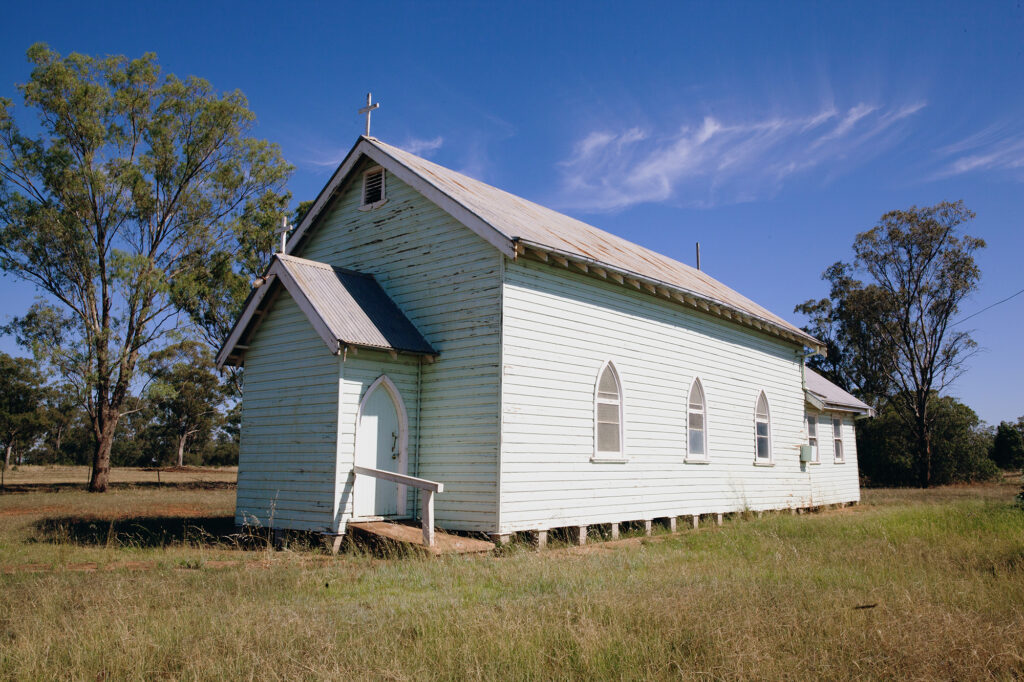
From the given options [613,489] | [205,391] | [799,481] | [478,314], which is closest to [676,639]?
[478,314]

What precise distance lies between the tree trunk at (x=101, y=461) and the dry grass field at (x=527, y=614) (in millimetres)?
20181

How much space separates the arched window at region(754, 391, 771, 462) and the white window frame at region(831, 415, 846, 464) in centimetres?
732

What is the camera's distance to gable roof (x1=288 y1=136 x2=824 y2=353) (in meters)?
12.9

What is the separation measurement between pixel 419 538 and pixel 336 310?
13.9 ft

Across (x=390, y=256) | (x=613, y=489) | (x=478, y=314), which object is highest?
(x=390, y=256)

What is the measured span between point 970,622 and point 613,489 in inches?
344

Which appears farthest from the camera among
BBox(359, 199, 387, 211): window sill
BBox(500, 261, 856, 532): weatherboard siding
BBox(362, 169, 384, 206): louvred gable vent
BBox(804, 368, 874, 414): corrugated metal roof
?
BBox(804, 368, 874, 414): corrugated metal roof

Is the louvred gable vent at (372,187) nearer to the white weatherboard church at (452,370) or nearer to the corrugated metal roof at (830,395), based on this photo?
the white weatherboard church at (452,370)

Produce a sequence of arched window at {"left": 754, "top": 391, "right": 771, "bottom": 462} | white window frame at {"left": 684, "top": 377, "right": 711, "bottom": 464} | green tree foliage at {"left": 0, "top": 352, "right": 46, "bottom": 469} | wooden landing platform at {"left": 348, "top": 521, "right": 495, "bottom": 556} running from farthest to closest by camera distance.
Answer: green tree foliage at {"left": 0, "top": 352, "right": 46, "bottom": 469} < arched window at {"left": 754, "top": 391, "right": 771, "bottom": 462} < white window frame at {"left": 684, "top": 377, "right": 711, "bottom": 464} < wooden landing platform at {"left": 348, "top": 521, "right": 495, "bottom": 556}

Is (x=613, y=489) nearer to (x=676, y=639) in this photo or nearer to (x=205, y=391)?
(x=676, y=639)

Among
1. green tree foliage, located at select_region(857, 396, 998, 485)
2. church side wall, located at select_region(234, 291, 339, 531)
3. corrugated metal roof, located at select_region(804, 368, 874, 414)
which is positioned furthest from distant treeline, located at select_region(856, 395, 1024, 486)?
church side wall, located at select_region(234, 291, 339, 531)

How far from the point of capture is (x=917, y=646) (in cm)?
549

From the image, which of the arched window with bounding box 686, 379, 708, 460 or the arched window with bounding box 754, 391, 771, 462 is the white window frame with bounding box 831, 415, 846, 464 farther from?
the arched window with bounding box 686, 379, 708, 460

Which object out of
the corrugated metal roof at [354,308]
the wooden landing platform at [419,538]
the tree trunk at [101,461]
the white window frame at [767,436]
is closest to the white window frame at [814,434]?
the white window frame at [767,436]
